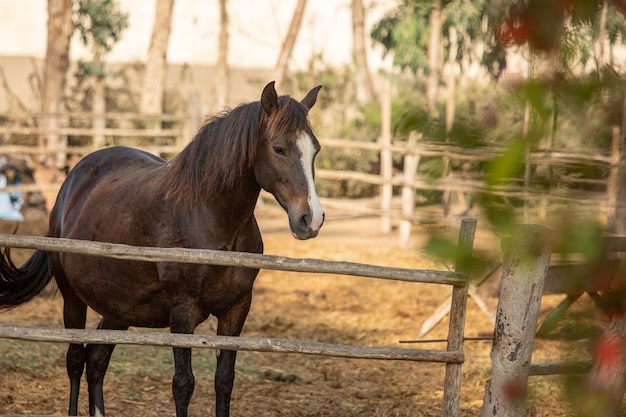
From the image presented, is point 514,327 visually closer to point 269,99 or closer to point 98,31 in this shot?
point 269,99

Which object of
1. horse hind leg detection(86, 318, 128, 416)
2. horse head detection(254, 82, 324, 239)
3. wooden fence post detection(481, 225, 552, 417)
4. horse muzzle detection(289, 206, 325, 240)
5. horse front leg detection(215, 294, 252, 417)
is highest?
horse head detection(254, 82, 324, 239)

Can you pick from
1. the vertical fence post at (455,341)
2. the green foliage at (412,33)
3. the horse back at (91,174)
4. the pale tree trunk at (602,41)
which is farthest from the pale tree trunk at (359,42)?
the pale tree trunk at (602,41)

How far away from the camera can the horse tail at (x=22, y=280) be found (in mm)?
4492

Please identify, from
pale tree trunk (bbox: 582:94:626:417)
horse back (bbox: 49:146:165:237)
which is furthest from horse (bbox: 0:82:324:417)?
pale tree trunk (bbox: 582:94:626:417)

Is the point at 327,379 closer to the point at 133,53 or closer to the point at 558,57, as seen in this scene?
the point at 558,57

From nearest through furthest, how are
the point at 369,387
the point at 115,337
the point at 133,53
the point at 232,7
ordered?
the point at 115,337, the point at 369,387, the point at 133,53, the point at 232,7

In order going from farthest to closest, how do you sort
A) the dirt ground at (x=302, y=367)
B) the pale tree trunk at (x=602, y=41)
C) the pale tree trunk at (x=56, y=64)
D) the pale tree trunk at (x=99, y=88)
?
the pale tree trunk at (x=99, y=88) → the pale tree trunk at (x=56, y=64) → the dirt ground at (x=302, y=367) → the pale tree trunk at (x=602, y=41)

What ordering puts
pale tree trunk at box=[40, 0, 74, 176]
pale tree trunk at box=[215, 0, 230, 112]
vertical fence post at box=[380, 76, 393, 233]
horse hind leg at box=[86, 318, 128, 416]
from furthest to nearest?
pale tree trunk at box=[215, 0, 230, 112], pale tree trunk at box=[40, 0, 74, 176], vertical fence post at box=[380, 76, 393, 233], horse hind leg at box=[86, 318, 128, 416]

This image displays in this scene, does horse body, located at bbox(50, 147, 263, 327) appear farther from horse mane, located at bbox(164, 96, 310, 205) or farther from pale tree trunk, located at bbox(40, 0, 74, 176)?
pale tree trunk, located at bbox(40, 0, 74, 176)

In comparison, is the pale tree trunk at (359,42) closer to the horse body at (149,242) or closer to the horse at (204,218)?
the horse body at (149,242)

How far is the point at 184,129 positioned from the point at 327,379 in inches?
300

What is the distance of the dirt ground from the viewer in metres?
4.96

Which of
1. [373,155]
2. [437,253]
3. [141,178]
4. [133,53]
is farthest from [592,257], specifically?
[133,53]

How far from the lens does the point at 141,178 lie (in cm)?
418
